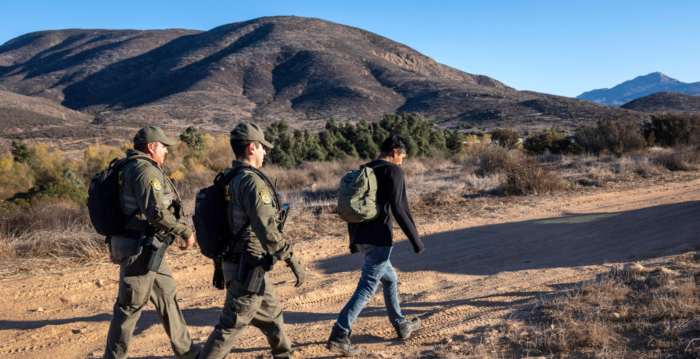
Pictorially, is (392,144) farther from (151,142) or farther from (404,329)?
(151,142)

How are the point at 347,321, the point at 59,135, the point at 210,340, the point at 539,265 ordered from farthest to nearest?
the point at 59,135 < the point at 539,265 < the point at 347,321 < the point at 210,340

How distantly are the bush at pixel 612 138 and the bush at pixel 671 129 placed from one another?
1.72 metres

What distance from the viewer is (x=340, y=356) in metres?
4.07

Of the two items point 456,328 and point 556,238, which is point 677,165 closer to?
point 556,238

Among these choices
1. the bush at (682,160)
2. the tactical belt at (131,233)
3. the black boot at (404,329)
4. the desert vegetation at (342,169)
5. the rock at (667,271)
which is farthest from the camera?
the bush at (682,160)

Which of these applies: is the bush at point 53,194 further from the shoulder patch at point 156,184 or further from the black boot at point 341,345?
the black boot at point 341,345

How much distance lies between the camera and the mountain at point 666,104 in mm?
57781

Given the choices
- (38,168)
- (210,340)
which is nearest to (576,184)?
(210,340)

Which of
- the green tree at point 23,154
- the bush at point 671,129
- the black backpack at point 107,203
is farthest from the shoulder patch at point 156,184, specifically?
the bush at point 671,129

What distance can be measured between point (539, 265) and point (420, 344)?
3336mm

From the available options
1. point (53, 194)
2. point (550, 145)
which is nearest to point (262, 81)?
point (550, 145)

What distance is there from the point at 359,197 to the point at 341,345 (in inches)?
52.1

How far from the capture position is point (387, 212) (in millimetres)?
3994

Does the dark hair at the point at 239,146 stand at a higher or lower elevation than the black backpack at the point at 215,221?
higher
